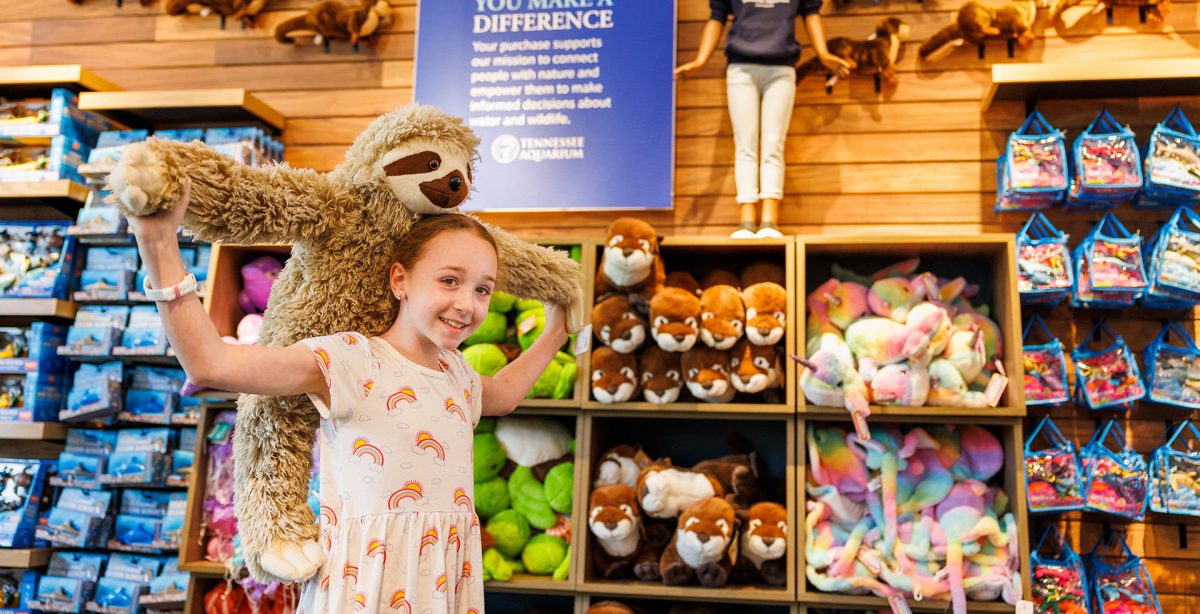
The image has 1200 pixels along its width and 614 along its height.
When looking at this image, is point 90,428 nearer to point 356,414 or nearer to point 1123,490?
point 356,414

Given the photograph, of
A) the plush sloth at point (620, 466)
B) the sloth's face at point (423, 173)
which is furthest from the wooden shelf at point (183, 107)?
the sloth's face at point (423, 173)

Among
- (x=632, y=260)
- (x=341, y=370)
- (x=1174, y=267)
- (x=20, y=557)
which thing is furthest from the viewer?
(x=20, y=557)

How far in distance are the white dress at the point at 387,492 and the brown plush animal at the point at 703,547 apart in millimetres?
998

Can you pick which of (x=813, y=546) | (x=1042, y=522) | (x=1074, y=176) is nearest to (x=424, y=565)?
(x=813, y=546)

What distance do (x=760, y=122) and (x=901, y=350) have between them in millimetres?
832

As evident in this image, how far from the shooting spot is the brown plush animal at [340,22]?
3.08 meters

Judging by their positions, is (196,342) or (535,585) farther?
(535,585)

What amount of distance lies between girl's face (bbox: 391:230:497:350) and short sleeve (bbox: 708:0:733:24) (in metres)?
1.71

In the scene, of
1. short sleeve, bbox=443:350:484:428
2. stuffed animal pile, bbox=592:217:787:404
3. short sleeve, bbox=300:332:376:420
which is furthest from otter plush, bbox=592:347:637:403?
short sleeve, bbox=300:332:376:420

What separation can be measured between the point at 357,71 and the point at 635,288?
A: 4.52 ft

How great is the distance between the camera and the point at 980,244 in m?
2.43

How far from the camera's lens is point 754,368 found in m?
2.39

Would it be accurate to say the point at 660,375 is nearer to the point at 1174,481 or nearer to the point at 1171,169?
the point at 1174,481

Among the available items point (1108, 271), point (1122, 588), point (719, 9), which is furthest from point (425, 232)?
point (1122, 588)
